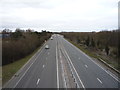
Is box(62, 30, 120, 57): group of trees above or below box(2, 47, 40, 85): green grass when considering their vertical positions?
above

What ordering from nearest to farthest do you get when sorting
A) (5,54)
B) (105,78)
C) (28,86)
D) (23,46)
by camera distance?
(28,86)
(105,78)
(5,54)
(23,46)

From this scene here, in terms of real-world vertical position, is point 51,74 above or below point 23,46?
below

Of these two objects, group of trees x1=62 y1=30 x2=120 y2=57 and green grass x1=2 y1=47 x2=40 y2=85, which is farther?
group of trees x1=62 y1=30 x2=120 y2=57

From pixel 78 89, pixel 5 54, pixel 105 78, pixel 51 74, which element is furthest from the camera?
pixel 5 54

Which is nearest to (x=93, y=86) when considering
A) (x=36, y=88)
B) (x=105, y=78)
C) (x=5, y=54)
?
(x=105, y=78)

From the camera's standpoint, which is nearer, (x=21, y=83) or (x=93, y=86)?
(x=93, y=86)

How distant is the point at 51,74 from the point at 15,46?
16974 millimetres

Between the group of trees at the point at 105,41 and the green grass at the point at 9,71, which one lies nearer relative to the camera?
the green grass at the point at 9,71

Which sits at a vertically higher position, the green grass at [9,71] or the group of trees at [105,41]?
the group of trees at [105,41]

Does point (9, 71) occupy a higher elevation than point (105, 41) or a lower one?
lower

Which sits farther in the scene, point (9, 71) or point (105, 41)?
point (105, 41)

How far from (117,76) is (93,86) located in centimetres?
585

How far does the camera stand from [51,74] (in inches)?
920

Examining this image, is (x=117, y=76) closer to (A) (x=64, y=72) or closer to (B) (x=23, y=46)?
(A) (x=64, y=72)
